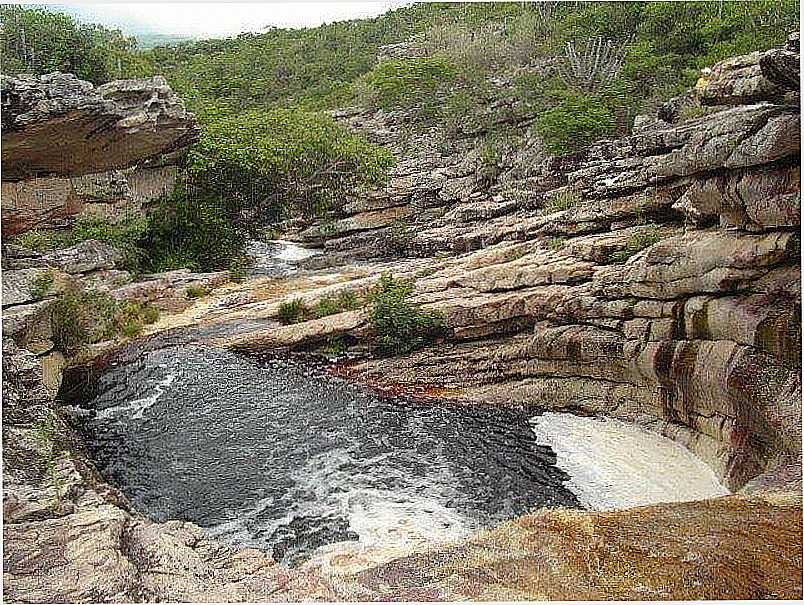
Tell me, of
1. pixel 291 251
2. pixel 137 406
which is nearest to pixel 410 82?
pixel 291 251

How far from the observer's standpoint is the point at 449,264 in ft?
27.1

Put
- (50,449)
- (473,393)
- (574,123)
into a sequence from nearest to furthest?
(50,449) → (473,393) → (574,123)

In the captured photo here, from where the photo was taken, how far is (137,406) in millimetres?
5977

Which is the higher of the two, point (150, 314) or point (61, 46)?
point (61, 46)

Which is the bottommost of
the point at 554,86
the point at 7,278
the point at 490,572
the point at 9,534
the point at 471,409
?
the point at 471,409

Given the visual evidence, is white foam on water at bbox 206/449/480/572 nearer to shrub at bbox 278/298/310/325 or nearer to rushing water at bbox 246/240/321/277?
shrub at bbox 278/298/310/325

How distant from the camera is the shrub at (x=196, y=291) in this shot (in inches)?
336

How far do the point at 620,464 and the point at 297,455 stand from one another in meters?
2.11

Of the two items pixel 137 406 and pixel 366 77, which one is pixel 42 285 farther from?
pixel 366 77

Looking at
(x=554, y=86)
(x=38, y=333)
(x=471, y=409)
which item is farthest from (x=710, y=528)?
(x=554, y=86)

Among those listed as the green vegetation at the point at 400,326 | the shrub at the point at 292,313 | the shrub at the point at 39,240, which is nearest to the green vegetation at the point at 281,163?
the shrub at the point at 39,240

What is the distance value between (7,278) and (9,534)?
3.00m

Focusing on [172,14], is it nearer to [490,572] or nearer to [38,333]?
[38,333]

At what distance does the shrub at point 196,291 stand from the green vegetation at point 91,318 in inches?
23.3
